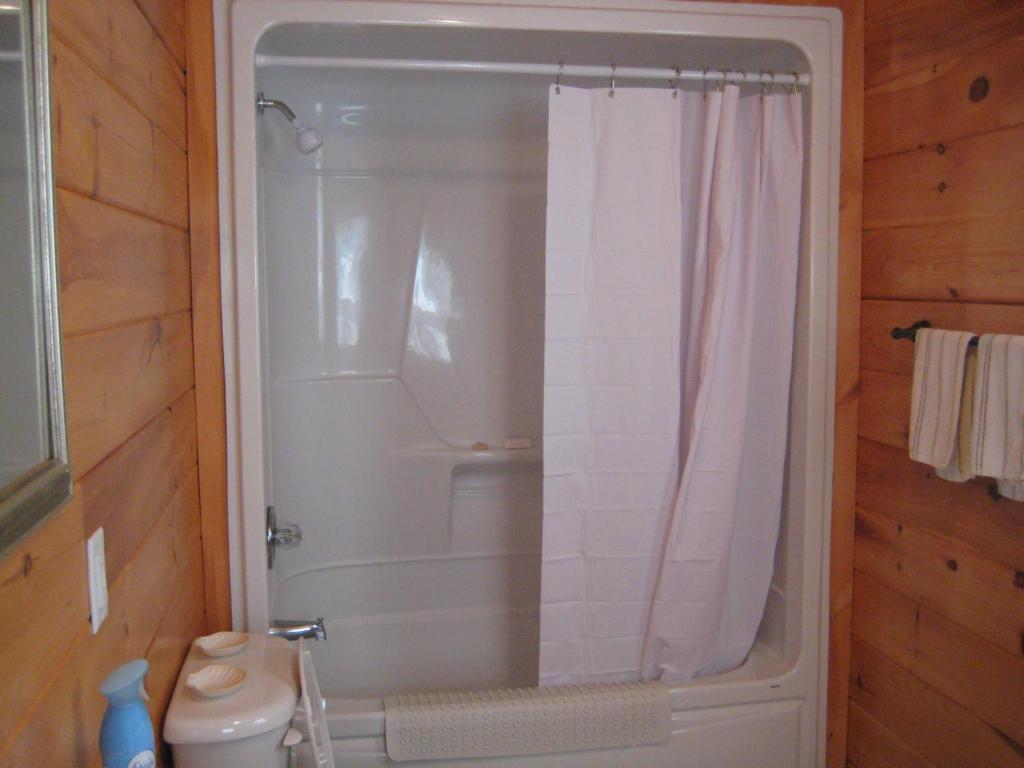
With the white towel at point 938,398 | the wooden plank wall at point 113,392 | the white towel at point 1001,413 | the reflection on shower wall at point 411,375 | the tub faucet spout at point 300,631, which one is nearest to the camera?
the wooden plank wall at point 113,392

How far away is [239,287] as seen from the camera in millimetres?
1743

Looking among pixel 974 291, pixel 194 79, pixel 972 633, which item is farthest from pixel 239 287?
pixel 972 633

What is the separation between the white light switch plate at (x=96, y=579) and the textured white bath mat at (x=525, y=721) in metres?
0.94

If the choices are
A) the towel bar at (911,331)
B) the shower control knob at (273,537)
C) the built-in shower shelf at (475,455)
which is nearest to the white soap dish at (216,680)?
the shower control knob at (273,537)

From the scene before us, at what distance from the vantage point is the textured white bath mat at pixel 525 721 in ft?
5.83

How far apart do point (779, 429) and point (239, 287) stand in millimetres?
1237

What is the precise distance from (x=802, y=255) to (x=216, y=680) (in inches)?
58.1

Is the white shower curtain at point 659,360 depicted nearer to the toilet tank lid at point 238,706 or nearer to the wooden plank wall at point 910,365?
the wooden plank wall at point 910,365

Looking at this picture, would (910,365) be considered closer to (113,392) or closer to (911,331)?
(911,331)

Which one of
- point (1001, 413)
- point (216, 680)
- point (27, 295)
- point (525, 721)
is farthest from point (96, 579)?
point (1001, 413)

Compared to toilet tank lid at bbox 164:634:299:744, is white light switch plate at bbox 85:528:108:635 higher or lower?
higher

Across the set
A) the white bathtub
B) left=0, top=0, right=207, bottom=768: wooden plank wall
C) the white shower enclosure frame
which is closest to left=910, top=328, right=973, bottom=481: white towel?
the white shower enclosure frame

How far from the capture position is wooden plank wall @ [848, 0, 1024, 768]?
154 centimetres

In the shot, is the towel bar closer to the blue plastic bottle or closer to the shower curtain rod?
the shower curtain rod
